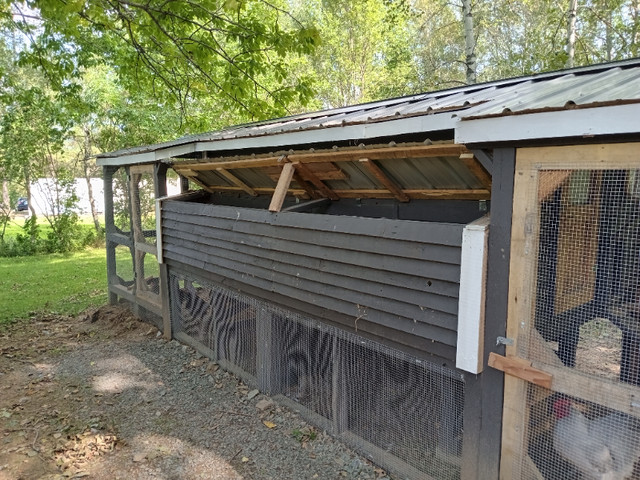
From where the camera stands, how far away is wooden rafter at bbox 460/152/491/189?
7.68ft

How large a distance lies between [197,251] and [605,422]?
4.20 meters

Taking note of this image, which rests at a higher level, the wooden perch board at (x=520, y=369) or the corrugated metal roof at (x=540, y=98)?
the corrugated metal roof at (x=540, y=98)

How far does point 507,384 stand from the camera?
7.30ft

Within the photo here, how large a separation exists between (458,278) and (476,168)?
67cm

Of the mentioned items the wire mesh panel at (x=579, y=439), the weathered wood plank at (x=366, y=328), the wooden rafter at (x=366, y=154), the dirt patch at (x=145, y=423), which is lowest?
the dirt patch at (x=145, y=423)

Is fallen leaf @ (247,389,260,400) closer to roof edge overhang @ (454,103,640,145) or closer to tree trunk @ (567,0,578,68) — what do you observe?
roof edge overhang @ (454,103,640,145)

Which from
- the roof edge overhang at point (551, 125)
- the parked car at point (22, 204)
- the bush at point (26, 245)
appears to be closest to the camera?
the roof edge overhang at point (551, 125)

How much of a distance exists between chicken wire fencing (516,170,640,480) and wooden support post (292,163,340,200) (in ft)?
6.77

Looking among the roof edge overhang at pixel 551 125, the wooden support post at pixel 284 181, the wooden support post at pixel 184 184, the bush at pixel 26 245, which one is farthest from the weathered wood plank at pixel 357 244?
the bush at pixel 26 245

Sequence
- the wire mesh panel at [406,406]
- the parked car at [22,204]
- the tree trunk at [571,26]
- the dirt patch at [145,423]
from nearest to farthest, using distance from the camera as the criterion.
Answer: the wire mesh panel at [406,406]
the dirt patch at [145,423]
the tree trunk at [571,26]
the parked car at [22,204]

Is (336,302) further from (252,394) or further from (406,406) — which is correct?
(252,394)

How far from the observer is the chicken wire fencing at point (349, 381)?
2828mm

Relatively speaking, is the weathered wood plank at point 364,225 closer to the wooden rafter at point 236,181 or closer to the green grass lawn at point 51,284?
the wooden rafter at point 236,181

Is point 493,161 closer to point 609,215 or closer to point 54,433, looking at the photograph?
point 609,215
